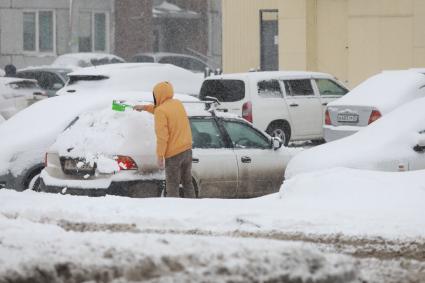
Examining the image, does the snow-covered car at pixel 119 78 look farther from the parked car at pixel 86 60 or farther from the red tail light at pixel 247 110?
the parked car at pixel 86 60

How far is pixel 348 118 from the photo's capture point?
→ 18719mm

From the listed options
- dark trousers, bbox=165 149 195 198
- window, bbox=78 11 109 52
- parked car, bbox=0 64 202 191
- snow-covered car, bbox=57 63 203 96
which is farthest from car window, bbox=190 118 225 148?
window, bbox=78 11 109 52

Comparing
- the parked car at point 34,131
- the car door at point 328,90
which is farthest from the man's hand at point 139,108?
the car door at point 328,90

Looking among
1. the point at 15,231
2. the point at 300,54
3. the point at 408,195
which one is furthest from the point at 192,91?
the point at 15,231

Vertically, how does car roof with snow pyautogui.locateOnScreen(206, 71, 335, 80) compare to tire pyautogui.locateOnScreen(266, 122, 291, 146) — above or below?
above

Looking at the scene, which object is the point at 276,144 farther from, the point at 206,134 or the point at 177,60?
the point at 177,60

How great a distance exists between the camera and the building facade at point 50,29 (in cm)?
4506

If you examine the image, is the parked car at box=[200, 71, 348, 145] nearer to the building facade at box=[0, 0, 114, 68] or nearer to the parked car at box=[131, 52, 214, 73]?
the parked car at box=[131, 52, 214, 73]

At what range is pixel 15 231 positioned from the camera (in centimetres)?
824

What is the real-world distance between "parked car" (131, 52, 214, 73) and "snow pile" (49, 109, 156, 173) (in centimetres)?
2726

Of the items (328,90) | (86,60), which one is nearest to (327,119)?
(328,90)

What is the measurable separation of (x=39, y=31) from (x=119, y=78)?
24569 mm

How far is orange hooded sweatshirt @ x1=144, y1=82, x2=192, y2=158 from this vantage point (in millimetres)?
12386

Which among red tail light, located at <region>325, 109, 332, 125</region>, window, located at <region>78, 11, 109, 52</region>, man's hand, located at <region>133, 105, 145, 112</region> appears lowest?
red tail light, located at <region>325, 109, 332, 125</region>
